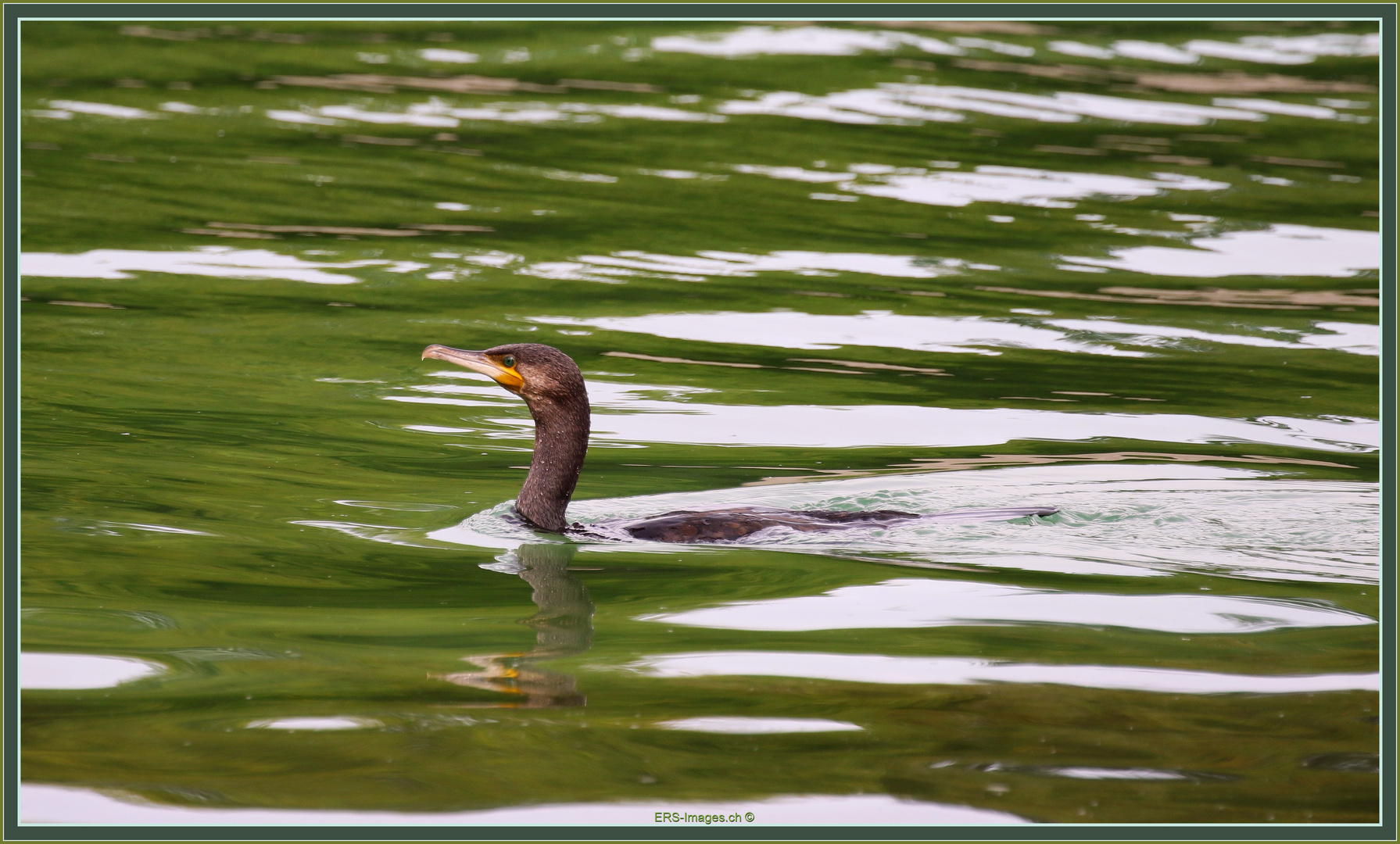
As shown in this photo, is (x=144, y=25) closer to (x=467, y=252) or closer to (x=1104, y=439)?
(x=467, y=252)

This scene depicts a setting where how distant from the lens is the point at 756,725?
17.5 ft

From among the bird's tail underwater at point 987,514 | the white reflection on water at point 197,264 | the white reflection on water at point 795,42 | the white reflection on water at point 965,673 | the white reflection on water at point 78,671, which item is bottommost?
the bird's tail underwater at point 987,514

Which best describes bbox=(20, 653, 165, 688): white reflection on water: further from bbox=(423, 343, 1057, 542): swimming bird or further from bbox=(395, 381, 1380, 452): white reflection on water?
bbox=(395, 381, 1380, 452): white reflection on water

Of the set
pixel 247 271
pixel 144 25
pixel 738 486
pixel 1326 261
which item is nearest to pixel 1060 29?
pixel 1326 261

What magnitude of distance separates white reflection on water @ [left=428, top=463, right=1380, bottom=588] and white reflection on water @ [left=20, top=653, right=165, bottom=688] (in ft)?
6.44

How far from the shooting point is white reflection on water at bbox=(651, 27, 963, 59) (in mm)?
24062

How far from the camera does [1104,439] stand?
10.0 meters

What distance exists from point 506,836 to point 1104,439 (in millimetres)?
6315

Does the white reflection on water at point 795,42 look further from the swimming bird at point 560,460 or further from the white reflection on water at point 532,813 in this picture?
the white reflection on water at point 532,813

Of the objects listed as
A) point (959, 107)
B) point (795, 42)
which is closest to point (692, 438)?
point (959, 107)

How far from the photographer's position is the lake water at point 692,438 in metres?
5.15

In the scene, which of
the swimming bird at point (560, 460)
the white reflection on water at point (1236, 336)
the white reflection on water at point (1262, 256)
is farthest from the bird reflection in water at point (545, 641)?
the white reflection on water at point (1262, 256)

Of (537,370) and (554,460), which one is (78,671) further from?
(537,370)

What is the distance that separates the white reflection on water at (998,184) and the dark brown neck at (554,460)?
9512mm
